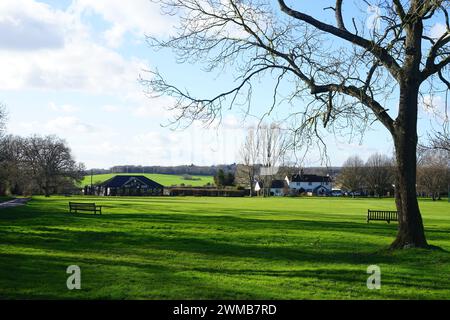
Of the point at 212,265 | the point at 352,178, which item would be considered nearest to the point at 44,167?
the point at 352,178

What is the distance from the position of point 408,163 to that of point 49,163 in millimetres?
95077

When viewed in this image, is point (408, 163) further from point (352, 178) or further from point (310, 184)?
point (310, 184)

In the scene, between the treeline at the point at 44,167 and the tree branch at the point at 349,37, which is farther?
the treeline at the point at 44,167

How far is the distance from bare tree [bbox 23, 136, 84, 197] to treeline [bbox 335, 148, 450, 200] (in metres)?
65.1

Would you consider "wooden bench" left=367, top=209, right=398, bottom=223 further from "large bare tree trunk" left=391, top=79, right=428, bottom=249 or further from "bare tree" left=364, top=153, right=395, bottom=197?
"bare tree" left=364, top=153, right=395, bottom=197

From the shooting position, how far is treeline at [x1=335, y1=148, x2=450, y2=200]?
110500 mm

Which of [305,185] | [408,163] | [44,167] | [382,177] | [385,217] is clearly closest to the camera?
[408,163]

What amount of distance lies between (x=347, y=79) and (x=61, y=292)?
9.82 m

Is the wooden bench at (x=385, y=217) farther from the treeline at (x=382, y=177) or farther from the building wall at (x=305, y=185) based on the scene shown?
the building wall at (x=305, y=185)

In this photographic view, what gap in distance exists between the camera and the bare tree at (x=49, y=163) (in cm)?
10056

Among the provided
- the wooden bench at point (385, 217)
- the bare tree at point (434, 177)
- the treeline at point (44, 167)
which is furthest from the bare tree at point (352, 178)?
the wooden bench at point (385, 217)

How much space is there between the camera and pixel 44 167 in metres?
102
